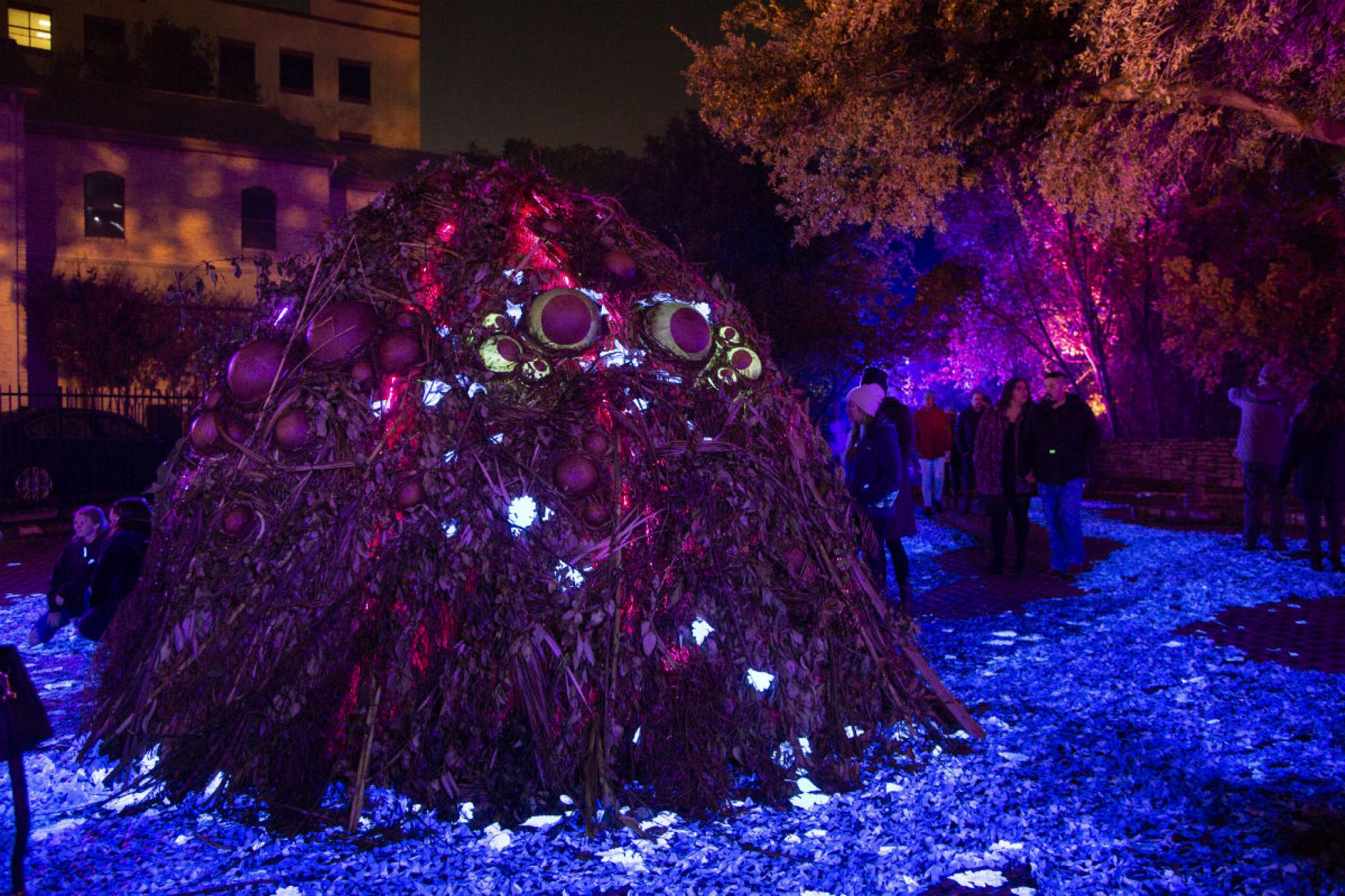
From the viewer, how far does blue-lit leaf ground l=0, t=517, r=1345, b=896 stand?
3.46 meters

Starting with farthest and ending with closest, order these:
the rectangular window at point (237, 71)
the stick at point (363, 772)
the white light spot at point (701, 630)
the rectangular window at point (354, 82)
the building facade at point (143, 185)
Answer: the rectangular window at point (354, 82)
the rectangular window at point (237, 71)
the building facade at point (143, 185)
the white light spot at point (701, 630)
the stick at point (363, 772)

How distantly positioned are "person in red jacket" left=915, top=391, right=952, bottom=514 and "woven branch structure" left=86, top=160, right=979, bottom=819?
10.5 m

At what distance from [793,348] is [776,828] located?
17657mm

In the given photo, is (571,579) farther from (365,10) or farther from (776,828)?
(365,10)

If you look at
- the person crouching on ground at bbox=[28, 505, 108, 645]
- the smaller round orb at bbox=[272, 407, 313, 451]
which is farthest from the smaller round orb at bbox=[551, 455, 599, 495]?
the person crouching on ground at bbox=[28, 505, 108, 645]

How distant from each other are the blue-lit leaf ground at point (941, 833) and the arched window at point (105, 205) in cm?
2360

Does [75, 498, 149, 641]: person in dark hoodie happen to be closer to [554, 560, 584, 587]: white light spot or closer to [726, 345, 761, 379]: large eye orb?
[554, 560, 584, 587]: white light spot

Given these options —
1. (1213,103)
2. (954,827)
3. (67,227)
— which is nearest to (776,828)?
(954,827)

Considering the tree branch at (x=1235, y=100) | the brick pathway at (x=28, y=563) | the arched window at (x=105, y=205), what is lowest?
the brick pathway at (x=28, y=563)

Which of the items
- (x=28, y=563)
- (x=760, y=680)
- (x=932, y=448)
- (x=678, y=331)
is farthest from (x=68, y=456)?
(x=760, y=680)

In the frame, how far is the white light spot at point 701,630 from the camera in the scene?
418cm

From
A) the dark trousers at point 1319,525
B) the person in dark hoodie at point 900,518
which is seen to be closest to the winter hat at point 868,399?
the person in dark hoodie at point 900,518

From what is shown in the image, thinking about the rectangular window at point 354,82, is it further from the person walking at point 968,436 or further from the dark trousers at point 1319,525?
the dark trousers at point 1319,525

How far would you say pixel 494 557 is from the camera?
4.04m
